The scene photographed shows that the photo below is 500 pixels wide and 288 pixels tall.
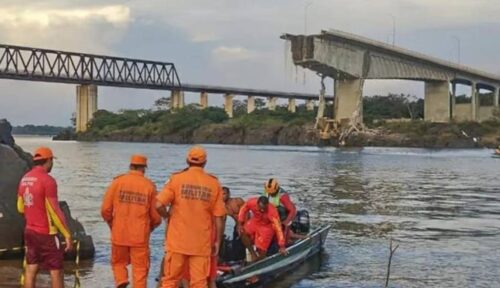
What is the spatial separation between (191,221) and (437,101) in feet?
434

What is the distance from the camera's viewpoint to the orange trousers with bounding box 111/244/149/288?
9.84m

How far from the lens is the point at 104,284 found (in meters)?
13.7

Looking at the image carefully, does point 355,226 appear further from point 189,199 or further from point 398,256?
point 189,199

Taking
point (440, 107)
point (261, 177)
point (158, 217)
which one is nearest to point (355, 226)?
point (158, 217)

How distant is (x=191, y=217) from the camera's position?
28.8ft

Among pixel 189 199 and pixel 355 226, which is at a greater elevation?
pixel 189 199

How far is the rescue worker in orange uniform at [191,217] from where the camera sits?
8.75 meters

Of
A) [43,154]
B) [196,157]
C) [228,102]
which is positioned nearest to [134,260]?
[43,154]

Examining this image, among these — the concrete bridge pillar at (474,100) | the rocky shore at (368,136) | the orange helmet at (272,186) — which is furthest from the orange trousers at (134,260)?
the concrete bridge pillar at (474,100)

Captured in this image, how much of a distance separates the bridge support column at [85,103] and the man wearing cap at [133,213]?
151 m

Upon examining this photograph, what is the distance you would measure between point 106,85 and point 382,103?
5779 centimetres

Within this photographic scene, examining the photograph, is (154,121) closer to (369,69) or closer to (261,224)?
(369,69)

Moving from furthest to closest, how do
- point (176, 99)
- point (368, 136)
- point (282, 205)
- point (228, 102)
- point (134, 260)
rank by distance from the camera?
point (228, 102) → point (176, 99) → point (368, 136) → point (282, 205) → point (134, 260)

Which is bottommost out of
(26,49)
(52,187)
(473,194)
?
(473,194)
